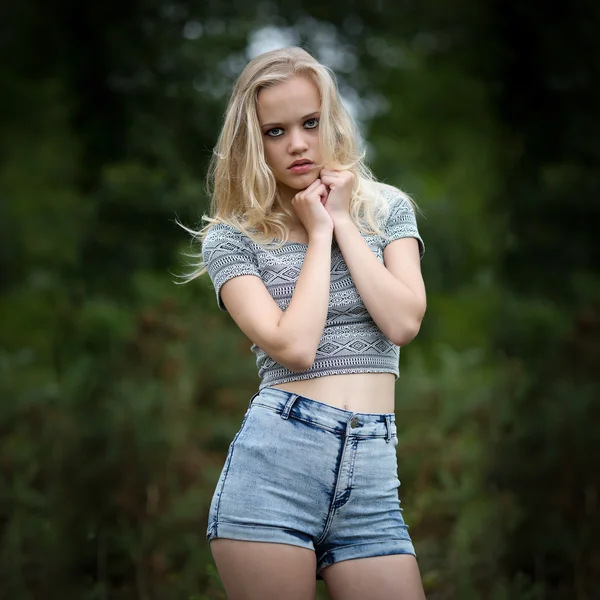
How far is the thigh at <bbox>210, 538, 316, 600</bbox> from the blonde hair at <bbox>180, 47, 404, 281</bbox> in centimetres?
82

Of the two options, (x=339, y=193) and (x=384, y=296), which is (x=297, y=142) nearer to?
(x=339, y=193)

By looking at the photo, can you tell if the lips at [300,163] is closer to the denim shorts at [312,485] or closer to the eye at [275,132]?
the eye at [275,132]

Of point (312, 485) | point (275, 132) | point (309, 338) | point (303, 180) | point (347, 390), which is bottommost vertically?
point (312, 485)

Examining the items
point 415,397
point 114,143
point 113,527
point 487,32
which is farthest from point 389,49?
point 113,527

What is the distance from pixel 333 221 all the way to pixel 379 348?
373 mm

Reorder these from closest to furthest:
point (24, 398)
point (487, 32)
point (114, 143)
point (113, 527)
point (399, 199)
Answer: point (399, 199) < point (113, 527) < point (24, 398) < point (114, 143) < point (487, 32)

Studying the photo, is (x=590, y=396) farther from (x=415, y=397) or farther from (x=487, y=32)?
(x=487, y=32)

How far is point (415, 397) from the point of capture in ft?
18.6

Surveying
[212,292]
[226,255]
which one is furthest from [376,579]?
[212,292]

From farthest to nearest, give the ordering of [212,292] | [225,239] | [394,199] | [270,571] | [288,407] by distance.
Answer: [212,292] < [394,199] < [225,239] < [288,407] < [270,571]

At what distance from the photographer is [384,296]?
2.11 metres

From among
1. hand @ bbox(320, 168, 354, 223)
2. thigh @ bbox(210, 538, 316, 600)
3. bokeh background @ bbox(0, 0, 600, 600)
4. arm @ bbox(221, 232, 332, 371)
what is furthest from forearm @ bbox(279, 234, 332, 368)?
bokeh background @ bbox(0, 0, 600, 600)

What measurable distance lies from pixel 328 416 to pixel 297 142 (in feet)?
2.50

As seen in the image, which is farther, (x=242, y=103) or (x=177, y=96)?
(x=177, y=96)
